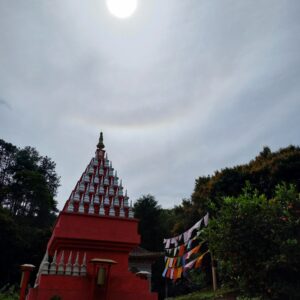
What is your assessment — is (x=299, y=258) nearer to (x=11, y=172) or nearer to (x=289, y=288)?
(x=289, y=288)

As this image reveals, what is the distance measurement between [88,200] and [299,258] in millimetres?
5165

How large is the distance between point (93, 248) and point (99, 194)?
148 centimetres

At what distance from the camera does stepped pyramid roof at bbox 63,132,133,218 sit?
7.86 m

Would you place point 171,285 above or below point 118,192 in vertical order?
below

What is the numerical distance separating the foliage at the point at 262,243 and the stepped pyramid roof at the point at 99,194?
105 inches

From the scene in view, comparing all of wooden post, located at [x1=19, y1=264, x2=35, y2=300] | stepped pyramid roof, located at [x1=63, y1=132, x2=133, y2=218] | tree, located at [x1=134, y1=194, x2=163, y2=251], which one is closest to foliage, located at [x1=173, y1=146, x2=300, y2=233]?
tree, located at [x1=134, y1=194, x2=163, y2=251]

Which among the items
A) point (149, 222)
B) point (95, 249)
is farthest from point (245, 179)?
point (95, 249)

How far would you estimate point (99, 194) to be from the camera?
8.29 meters

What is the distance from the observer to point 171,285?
1073 inches

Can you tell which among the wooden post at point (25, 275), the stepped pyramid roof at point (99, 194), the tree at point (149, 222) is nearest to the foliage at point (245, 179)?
the tree at point (149, 222)

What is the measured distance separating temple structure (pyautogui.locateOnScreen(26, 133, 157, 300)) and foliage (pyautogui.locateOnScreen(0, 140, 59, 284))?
19.8 metres

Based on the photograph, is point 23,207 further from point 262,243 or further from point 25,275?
point 262,243

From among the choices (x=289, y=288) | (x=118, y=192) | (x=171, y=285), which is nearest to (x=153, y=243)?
(x=171, y=285)

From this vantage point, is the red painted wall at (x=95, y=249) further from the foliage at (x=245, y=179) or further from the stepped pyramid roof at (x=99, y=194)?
the foliage at (x=245, y=179)
